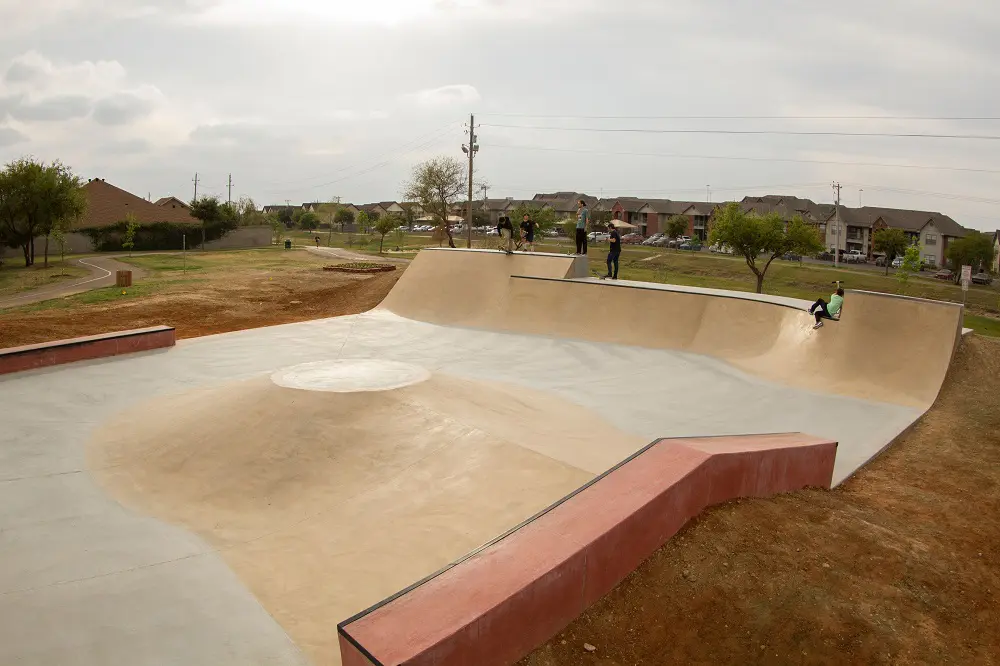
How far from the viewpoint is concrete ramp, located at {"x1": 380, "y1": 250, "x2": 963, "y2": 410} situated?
10797 millimetres

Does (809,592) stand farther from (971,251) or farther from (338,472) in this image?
(971,251)

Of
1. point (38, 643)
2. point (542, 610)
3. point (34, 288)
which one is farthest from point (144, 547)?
point (34, 288)

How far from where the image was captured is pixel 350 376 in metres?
9.41

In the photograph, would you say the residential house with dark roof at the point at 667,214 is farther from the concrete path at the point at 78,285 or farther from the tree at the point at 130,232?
the concrete path at the point at 78,285

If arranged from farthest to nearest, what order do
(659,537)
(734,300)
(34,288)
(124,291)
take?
(34,288) → (124,291) → (734,300) → (659,537)

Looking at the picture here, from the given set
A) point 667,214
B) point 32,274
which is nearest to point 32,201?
point 32,274

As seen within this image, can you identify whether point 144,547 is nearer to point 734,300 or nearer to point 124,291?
point 734,300

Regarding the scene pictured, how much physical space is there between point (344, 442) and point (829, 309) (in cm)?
944

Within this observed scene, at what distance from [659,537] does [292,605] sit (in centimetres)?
305

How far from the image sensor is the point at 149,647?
4488 millimetres

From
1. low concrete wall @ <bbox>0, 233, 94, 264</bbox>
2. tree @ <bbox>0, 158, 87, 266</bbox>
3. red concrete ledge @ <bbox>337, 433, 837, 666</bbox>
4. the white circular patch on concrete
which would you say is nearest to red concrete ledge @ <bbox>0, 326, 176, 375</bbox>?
the white circular patch on concrete

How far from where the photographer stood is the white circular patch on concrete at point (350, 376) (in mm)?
8727

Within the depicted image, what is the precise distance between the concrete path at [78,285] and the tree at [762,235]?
2648 cm

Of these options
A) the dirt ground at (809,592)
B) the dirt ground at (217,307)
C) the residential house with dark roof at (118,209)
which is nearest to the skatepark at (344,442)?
the dirt ground at (809,592)
